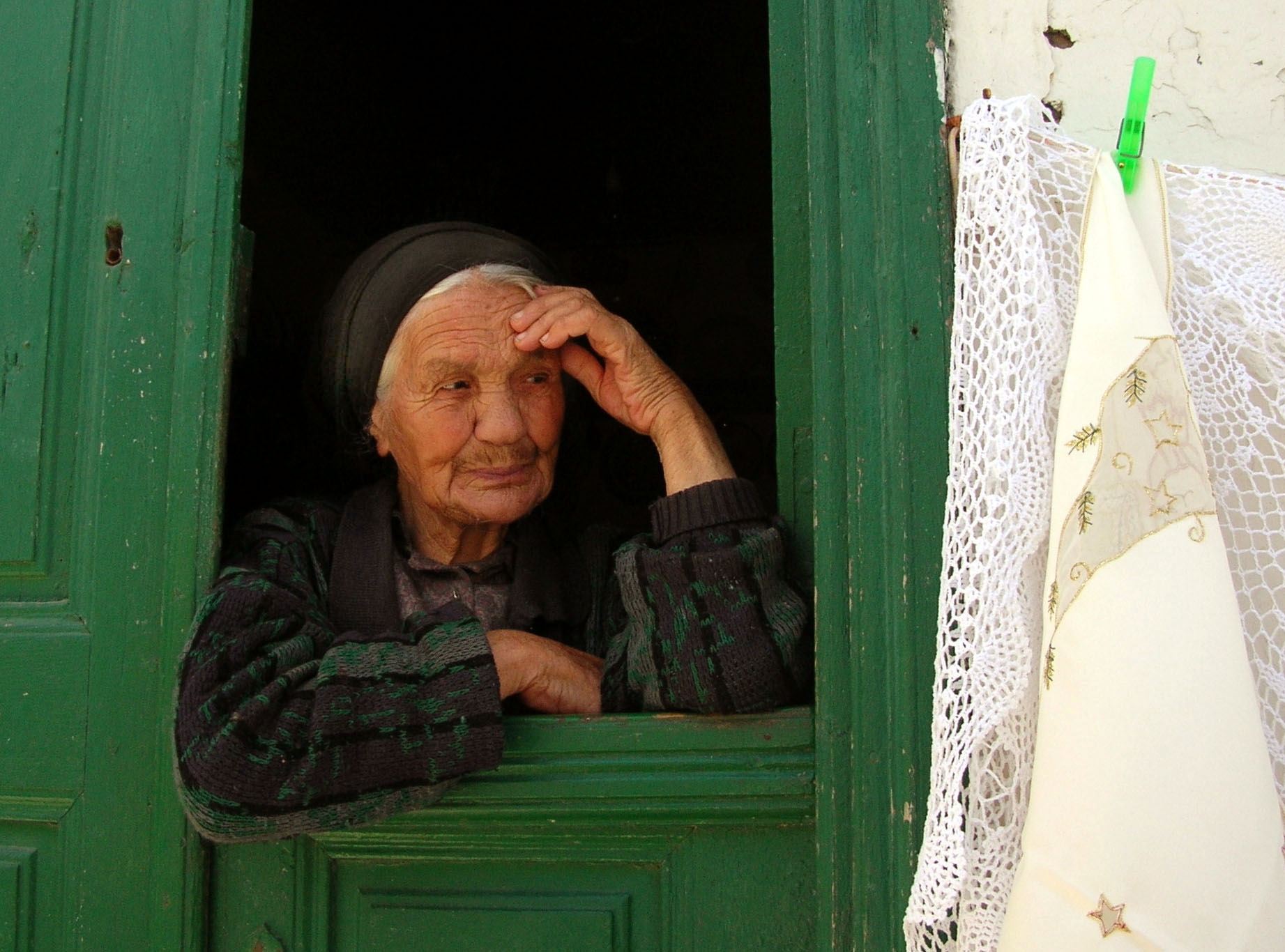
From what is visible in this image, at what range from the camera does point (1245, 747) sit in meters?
0.97

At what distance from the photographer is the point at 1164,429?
1.05 m

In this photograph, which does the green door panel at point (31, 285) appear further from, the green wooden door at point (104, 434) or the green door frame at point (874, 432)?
the green door frame at point (874, 432)

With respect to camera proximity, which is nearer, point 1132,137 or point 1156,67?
point 1132,137

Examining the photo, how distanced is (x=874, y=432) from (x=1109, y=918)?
0.56 m

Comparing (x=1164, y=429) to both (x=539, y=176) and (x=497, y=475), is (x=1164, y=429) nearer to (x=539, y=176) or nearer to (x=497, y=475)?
(x=497, y=475)

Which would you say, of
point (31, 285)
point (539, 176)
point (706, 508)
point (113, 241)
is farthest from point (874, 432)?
point (539, 176)

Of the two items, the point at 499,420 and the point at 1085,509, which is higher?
the point at 499,420

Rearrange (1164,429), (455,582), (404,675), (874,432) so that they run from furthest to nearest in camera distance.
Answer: (455,582)
(404,675)
(874,432)
(1164,429)

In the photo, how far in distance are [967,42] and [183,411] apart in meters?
1.14

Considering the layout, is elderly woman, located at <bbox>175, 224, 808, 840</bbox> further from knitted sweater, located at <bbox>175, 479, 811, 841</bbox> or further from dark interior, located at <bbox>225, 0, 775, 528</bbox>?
dark interior, located at <bbox>225, 0, 775, 528</bbox>

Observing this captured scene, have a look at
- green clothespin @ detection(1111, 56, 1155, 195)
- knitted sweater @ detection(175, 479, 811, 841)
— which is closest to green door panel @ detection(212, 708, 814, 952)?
knitted sweater @ detection(175, 479, 811, 841)

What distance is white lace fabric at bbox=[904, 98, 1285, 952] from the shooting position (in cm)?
108

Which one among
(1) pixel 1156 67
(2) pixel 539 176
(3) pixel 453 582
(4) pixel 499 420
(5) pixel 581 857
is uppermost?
(2) pixel 539 176

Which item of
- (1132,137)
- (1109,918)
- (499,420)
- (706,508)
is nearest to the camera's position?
(1109,918)
